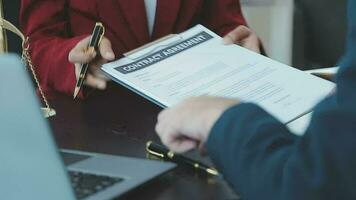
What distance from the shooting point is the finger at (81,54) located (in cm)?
110

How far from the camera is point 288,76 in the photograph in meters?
1.08

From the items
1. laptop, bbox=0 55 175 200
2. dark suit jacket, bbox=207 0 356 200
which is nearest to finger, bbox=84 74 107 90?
dark suit jacket, bbox=207 0 356 200

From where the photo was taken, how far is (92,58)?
1105mm

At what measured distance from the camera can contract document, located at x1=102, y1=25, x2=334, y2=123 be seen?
3.29 ft

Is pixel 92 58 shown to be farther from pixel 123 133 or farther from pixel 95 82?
pixel 123 133

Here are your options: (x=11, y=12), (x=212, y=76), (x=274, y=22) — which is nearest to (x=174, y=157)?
(x=212, y=76)

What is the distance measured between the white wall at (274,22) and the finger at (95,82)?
4.95 ft

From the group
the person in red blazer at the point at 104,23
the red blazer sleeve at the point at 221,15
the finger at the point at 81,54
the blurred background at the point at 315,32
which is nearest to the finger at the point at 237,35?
the person in red blazer at the point at 104,23

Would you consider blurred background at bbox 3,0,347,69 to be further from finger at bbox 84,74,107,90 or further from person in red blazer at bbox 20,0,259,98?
finger at bbox 84,74,107,90

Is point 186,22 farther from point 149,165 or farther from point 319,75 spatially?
point 149,165

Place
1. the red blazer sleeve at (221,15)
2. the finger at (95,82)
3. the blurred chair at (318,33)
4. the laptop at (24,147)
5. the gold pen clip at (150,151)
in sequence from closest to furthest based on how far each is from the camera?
the laptop at (24,147) < the gold pen clip at (150,151) < the finger at (95,82) < the red blazer sleeve at (221,15) < the blurred chair at (318,33)

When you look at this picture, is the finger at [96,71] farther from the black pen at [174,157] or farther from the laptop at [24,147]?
the laptop at [24,147]

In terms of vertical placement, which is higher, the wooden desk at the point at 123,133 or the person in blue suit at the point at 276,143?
the person in blue suit at the point at 276,143

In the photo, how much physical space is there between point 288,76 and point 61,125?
14.4 inches
